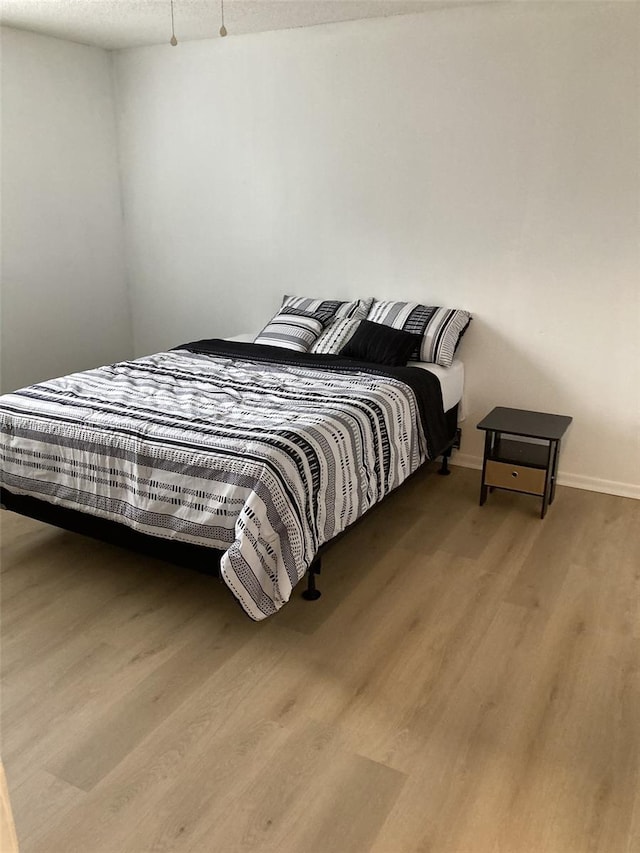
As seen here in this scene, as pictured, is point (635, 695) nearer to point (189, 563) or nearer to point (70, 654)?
point (189, 563)

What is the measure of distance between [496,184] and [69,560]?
9.39 ft

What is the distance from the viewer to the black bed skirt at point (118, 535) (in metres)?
2.43

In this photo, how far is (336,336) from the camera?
3.85 meters

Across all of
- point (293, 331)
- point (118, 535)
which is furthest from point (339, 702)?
Result: point (293, 331)

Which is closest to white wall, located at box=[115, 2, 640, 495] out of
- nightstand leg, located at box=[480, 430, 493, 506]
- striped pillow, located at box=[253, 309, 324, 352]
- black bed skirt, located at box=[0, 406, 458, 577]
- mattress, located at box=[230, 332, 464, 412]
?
mattress, located at box=[230, 332, 464, 412]

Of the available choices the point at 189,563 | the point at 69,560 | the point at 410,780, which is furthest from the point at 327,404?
the point at 410,780

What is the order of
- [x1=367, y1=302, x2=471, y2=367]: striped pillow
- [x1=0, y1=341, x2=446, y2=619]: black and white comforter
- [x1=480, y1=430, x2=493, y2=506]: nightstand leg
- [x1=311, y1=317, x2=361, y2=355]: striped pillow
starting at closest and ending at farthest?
1. [x1=0, y1=341, x2=446, y2=619]: black and white comforter
2. [x1=480, y1=430, x2=493, y2=506]: nightstand leg
3. [x1=367, y1=302, x2=471, y2=367]: striped pillow
4. [x1=311, y1=317, x2=361, y2=355]: striped pillow

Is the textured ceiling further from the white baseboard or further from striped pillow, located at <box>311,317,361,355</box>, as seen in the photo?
the white baseboard

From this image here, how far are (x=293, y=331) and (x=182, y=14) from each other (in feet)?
5.91

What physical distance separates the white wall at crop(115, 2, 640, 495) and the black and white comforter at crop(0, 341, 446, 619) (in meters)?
0.77

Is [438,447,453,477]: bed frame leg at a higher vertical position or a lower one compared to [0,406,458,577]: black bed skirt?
lower

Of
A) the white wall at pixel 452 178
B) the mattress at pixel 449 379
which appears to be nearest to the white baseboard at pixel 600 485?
the white wall at pixel 452 178

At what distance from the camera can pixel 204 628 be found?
2.45 meters

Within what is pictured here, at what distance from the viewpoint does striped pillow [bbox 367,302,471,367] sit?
3.68 metres
